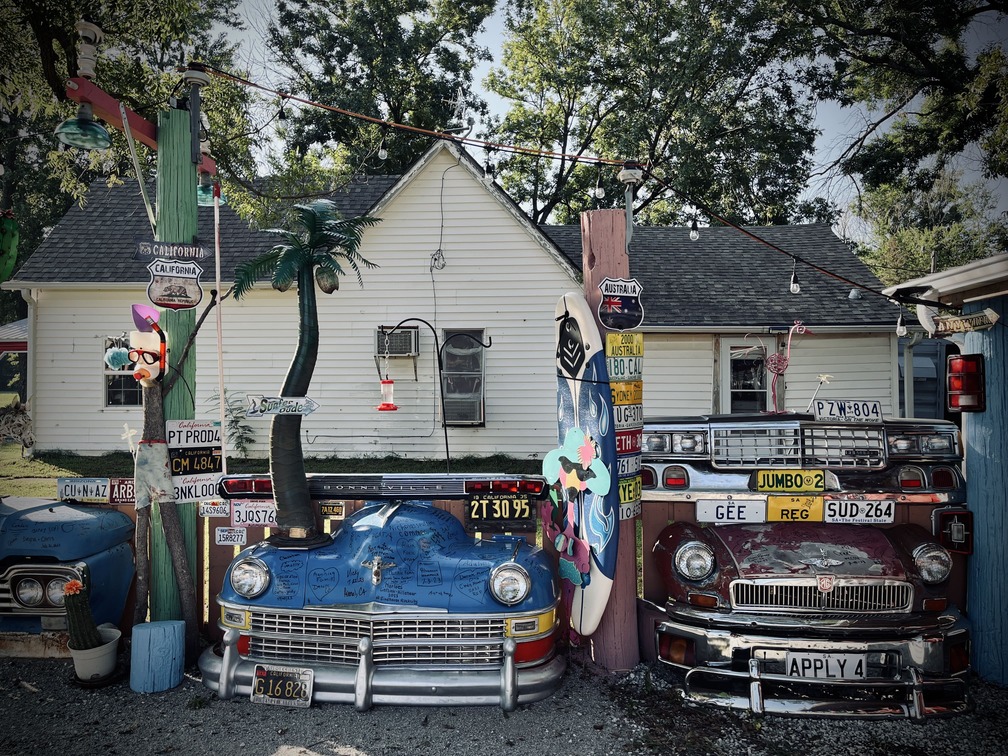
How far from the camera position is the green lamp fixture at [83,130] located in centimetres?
426

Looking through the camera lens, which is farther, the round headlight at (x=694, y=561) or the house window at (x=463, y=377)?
the house window at (x=463, y=377)

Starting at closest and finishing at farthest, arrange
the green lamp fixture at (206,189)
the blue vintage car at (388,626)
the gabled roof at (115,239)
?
the blue vintage car at (388,626) < the green lamp fixture at (206,189) < the gabled roof at (115,239)

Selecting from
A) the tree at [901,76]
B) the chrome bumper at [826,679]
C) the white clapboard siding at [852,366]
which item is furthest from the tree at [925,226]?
the chrome bumper at [826,679]

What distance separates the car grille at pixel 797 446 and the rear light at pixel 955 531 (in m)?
0.58

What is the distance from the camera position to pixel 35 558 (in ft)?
14.5

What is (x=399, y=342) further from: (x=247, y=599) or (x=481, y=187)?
(x=247, y=599)

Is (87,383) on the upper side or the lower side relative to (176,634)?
upper

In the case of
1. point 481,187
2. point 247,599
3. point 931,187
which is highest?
point 931,187

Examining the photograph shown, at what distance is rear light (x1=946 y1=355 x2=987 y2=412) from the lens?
4496mm

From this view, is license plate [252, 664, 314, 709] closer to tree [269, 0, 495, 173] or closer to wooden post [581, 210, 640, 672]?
wooden post [581, 210, 640, 672]

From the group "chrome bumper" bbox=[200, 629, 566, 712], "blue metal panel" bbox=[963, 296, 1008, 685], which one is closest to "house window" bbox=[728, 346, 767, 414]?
"blue metal panel" bbox=[963, 296, 1008, 685]

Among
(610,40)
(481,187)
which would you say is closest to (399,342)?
(481,187)

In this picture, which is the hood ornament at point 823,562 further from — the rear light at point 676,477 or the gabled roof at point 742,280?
the gabled roof at point 742,280

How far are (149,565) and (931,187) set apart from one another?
23486 mm
